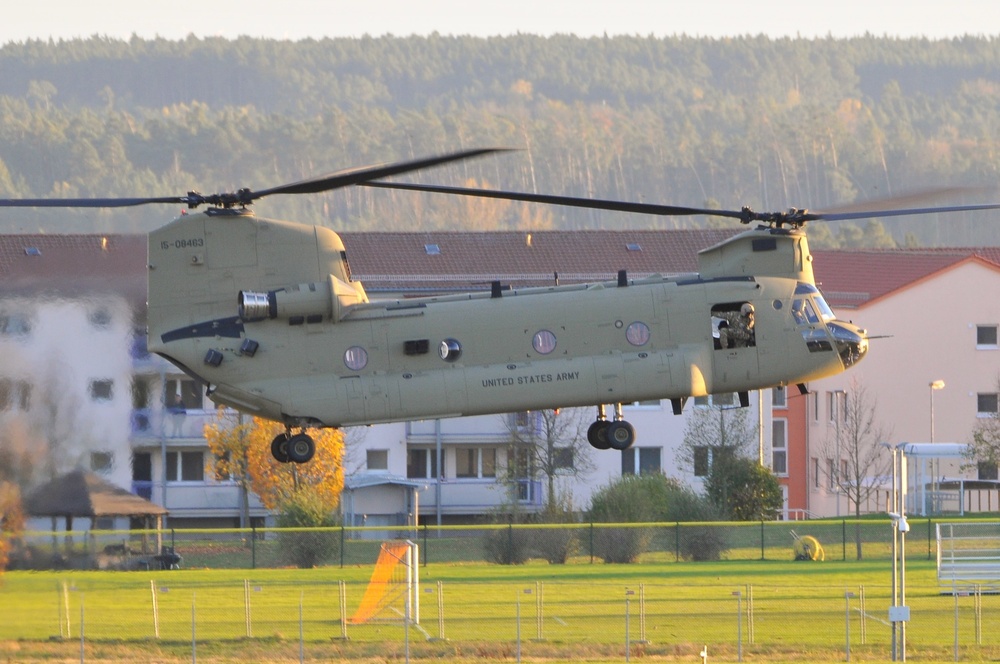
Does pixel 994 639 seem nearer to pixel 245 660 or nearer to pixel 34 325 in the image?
pixel 245 660

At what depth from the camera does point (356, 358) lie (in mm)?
33000

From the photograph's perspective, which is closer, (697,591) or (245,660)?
(245,660)

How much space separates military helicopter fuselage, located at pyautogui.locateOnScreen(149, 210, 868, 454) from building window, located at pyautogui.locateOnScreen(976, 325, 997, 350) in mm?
82200

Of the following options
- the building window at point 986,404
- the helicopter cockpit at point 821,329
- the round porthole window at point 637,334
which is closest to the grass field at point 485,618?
the round porthole window at point 637,334

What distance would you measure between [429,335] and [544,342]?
2406 millimetres

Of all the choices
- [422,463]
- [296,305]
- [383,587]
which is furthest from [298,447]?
[422,463]

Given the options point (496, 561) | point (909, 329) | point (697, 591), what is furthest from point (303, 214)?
point (697, 591)

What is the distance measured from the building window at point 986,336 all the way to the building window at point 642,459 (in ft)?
91.2

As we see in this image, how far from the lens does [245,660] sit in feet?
173

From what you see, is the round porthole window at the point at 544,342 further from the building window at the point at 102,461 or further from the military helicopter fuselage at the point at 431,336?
the building window at the point at 102,461

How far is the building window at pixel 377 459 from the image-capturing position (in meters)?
98.6

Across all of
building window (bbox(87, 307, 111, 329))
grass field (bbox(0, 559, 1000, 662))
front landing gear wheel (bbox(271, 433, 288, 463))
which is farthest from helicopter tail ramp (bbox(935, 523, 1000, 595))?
building window (bbox(87, 307, 111, 329))

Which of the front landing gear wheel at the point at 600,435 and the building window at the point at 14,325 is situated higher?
the building window at the point at 14,325

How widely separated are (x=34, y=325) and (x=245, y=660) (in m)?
20.7
